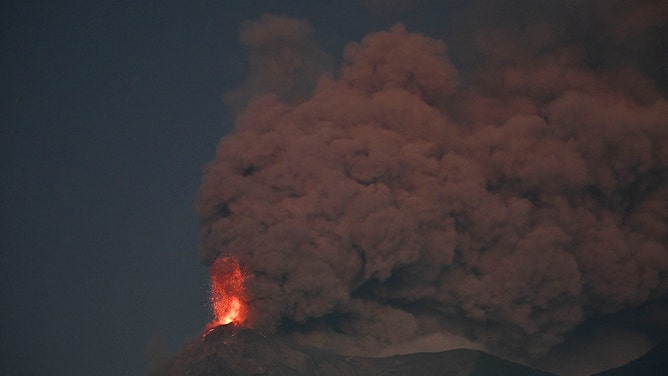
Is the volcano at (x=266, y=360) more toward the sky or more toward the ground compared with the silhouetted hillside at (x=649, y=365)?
more toward the sky

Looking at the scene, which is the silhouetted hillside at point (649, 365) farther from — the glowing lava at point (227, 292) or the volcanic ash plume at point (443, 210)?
the glowing lava at point (227, 292)

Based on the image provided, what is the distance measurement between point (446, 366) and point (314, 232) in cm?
1323

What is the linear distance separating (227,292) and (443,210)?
44.0ft

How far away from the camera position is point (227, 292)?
3450 centimetres

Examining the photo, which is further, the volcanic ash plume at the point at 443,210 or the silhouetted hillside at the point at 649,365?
the silhouetted hillside at the point at 649,365

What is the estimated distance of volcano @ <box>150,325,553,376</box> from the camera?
109 feet

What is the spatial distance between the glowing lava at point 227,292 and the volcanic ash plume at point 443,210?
71cm

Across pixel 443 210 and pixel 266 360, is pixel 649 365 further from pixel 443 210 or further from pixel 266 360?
pixel 266 360

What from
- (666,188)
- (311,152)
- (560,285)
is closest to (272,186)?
(311,152)

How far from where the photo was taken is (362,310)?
34.5m

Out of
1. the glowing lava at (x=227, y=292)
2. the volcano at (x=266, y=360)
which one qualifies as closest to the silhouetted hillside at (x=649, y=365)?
the volcano at (x=266, y=360)

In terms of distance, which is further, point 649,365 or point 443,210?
point 649,365

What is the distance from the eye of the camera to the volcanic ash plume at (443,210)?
32.7 metres

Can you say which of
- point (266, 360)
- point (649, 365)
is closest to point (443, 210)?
point (266, 360)
